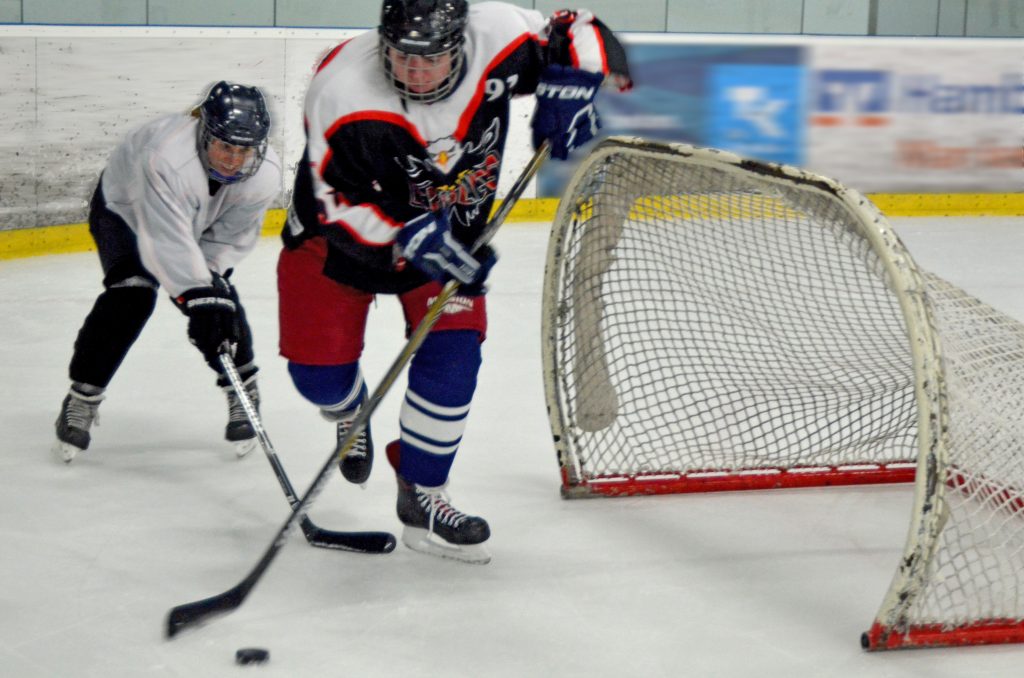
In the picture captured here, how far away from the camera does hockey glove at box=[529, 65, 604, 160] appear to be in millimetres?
2141

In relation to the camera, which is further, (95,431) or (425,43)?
(95,431)

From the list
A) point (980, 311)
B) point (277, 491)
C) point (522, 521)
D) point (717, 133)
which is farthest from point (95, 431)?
point (717, 133)

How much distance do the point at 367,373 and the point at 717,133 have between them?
2780 mm

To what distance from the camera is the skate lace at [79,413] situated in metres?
2.81

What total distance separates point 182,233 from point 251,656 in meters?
0.99

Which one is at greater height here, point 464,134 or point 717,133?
point 464,134

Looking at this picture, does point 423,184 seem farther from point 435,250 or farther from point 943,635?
point 943,635

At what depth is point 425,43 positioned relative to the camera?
1955 mm

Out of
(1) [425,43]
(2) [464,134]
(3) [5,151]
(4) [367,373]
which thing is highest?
(1) [425,43]

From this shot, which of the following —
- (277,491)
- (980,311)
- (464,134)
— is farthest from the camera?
(277,491)

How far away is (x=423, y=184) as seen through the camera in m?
2.16

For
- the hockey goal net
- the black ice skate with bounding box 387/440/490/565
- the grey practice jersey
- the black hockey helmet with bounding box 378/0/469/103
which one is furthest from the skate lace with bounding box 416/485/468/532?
the black hockey helmet with bounding box 378/0/469/103

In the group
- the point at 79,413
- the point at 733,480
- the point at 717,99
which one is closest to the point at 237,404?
the point at 79,413

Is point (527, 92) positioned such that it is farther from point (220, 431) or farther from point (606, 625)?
point (220, 431)
